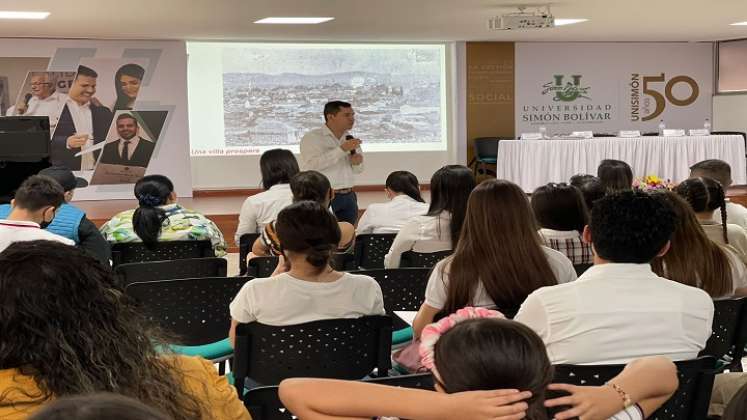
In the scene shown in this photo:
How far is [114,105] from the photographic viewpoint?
1162 centimetres

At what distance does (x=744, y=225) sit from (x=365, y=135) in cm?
891

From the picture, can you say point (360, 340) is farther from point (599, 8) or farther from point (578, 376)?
point (599, 8)

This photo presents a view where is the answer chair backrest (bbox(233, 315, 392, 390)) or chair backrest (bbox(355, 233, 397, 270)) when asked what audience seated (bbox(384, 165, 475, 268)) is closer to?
chair backrest (bbox(355, 233, 397, 270))

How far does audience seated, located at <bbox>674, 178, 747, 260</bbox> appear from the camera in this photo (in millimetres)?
3434

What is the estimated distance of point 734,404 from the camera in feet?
2.85

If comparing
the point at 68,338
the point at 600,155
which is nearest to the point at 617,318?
the point at 68,338

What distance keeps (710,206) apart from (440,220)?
1107 mm

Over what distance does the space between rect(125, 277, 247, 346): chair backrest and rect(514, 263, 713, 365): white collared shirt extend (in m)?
1.39

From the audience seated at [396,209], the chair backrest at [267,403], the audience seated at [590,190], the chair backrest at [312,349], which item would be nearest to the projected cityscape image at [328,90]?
the audience seated at [396,209]

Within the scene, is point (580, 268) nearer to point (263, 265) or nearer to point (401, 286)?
point (401, 286)

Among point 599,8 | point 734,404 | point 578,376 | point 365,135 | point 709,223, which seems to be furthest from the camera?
point 365,135

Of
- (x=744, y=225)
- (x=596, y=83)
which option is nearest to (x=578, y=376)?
(x=744, y=225)

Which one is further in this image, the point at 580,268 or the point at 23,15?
the point at 23,15

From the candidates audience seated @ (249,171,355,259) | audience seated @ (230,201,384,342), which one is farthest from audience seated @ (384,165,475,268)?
audience seated @ (230,201,384,342)
